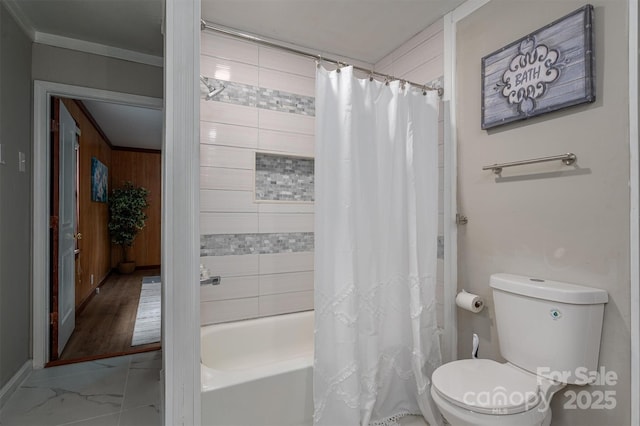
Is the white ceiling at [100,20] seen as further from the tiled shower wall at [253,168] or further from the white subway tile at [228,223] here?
the white subway tile at [228,223]

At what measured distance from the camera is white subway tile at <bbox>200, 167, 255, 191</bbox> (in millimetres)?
2146

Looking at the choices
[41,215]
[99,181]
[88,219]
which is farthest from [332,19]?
[99,181]

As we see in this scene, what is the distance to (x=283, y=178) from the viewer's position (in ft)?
8.14

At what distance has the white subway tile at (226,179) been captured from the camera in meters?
2.15

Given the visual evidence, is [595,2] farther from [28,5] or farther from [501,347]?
[28,5]

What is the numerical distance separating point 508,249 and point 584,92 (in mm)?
793

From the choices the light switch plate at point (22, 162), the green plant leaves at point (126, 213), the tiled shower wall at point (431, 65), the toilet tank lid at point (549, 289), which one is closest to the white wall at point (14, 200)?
the light switch plate at point (22, 162)

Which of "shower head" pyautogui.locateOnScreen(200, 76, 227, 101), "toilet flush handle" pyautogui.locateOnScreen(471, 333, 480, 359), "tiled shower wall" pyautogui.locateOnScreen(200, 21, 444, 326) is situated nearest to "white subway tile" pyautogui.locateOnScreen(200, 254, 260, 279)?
"tiled shower wall" pyautogui.locateOnScreen(200, 21, 444, 326)

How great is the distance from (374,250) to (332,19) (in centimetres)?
155

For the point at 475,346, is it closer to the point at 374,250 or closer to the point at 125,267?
the point at 374,250

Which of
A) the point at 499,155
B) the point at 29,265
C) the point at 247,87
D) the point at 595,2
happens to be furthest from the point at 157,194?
the point at 595,2

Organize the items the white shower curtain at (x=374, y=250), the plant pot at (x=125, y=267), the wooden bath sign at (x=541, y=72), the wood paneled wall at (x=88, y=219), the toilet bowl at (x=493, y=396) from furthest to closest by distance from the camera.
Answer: the plant pot at (x=125, y=267) → the wood paneled wall at (x=88, y=219) → the white shower curtain at (x=374, y=250) → the wooden bath sign at (x=541, y=72) → the toilet bowl at (x=493, y=396)

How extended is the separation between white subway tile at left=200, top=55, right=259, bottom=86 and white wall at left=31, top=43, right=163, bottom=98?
755 mm

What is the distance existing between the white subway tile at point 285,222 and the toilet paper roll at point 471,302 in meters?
1.19
